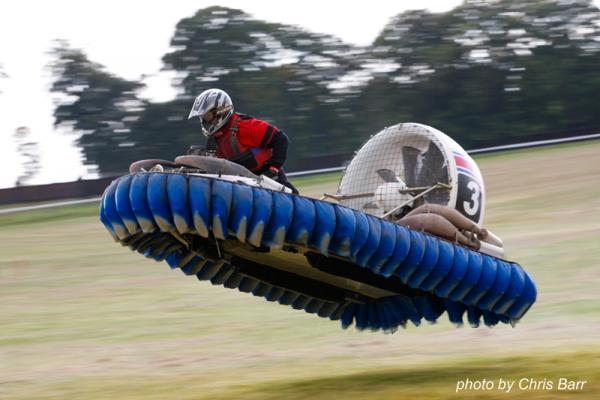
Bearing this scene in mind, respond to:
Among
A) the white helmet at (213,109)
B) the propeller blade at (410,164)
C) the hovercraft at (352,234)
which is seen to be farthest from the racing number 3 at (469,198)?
the white helmet at (213,109)

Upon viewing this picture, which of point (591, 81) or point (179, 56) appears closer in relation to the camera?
point (591, 81)

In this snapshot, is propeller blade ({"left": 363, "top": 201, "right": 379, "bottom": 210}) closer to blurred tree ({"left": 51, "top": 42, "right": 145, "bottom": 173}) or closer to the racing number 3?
the racing number 3

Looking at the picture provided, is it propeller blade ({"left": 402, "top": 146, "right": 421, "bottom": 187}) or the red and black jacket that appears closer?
the red and black jacket

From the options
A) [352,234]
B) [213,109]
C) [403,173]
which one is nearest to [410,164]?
[403,173]

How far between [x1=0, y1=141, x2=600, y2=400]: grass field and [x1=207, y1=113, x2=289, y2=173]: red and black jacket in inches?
58.7

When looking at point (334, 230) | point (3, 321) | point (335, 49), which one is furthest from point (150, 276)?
point (335, 49)

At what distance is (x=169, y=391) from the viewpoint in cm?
793

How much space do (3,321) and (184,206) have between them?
18.7 ft

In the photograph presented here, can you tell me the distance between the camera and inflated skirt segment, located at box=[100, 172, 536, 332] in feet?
23.1

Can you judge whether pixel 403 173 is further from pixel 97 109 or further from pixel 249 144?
pixel 97 109

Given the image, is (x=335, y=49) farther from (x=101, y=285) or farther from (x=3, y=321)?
(x=3, y=321)

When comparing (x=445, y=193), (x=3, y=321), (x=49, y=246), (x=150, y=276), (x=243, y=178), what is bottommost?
(x=49, y=246)

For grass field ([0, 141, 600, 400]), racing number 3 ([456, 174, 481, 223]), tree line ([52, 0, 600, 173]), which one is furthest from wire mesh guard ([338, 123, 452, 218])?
tree line ([52, 0, 600, 173])

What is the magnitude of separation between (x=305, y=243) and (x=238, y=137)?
1.30 meters
